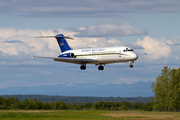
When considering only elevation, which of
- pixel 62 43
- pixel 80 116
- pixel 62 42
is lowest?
pixel 80 116

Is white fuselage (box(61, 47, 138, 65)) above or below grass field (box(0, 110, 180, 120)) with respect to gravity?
above

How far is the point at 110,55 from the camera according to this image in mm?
67375

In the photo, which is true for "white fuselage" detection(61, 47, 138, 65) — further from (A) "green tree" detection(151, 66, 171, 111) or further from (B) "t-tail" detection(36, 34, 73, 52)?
(A) "green tree" detection(151, 66, 171, 111)

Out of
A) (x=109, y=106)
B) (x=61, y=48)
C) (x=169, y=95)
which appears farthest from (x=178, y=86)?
(x=61, y=48)

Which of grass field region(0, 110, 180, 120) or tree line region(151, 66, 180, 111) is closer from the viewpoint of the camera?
grass field region(0, 110, 180, 120)

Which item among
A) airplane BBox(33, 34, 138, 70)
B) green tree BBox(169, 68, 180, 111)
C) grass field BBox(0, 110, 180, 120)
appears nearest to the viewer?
airplane BBox(33, 34, 138, 70)

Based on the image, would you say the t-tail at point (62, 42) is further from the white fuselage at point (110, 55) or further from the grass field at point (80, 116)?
the grass field at point (80, 116)

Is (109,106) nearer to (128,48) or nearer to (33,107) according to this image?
(33,107)

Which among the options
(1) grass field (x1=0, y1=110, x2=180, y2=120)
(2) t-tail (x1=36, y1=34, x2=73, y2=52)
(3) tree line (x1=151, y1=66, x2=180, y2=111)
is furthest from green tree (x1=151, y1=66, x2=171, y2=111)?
(2) t-tail (x1=36, y1=34, x2=73, y2=52)

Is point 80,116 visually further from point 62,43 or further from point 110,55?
point 110,55

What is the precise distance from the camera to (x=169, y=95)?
12862cm

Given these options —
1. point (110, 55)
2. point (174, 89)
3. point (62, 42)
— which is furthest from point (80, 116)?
point (174, 89)

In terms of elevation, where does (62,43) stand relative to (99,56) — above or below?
above

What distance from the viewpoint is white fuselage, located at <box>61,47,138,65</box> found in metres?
65.7
